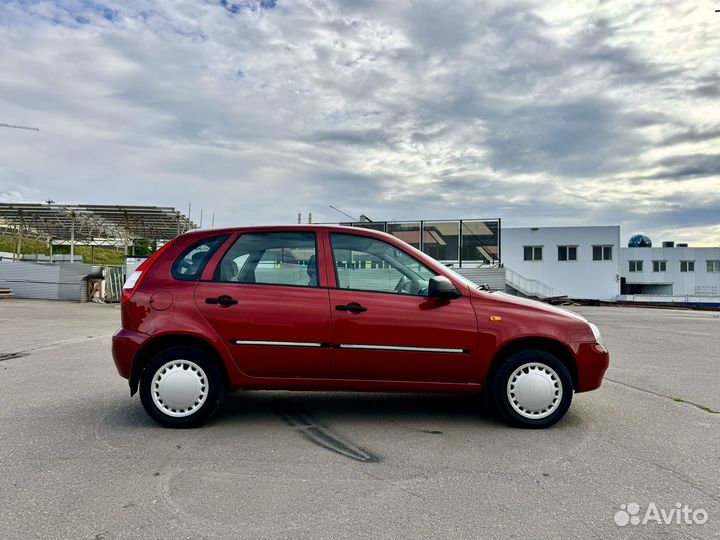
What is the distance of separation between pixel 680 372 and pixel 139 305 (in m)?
7.20

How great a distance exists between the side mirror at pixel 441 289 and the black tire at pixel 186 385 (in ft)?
6.30

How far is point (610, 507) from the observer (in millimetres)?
3062

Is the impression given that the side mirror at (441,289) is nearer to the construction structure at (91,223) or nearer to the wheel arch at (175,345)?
the wheel arch at (175,345)

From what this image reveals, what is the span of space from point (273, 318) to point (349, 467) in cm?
140

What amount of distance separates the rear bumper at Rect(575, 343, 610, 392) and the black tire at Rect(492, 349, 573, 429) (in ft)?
0.50

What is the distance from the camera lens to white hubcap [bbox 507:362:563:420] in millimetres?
4477

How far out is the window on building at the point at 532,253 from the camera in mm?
40031

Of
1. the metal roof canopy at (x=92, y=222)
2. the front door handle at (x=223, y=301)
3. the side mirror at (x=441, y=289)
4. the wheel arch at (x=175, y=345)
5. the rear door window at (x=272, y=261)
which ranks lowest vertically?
the wheel arch at (x=175, y=345)

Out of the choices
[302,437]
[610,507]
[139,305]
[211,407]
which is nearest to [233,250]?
[139,305]

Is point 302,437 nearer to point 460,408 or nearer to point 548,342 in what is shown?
point 460,408

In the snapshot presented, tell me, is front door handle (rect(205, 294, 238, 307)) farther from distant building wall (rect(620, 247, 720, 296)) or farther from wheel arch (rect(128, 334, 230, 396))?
distant building wall (rect(620, 247, 720, 296))

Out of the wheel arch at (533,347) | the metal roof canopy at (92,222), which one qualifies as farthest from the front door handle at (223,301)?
the metal roof canopy at (92,222)

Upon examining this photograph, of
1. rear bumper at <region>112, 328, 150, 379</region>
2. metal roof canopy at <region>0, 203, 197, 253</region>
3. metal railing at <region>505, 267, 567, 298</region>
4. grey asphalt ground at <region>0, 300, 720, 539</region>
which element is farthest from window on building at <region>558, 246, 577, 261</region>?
rear bumper at <region>112, 328, 150, 379</region>

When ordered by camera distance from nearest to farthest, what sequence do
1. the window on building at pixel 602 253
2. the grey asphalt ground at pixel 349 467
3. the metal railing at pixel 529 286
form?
the grey asphalt ground at pixel 349 467, the metal railing at pixel 529 286, the window on building at pixel 602 253
